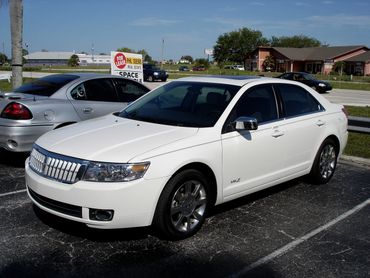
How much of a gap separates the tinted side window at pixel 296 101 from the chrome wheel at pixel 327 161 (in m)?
0.60

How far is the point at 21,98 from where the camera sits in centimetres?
686

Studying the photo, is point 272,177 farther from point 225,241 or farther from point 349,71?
point 349,71

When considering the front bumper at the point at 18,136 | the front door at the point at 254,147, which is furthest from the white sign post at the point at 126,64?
the front door at the point at 254,147

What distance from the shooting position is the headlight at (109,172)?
3.80 meters

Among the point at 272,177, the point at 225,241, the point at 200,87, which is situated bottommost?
the point at 225,241

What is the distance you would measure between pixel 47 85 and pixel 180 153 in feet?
13.5

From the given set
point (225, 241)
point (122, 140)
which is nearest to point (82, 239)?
point (122, 140)

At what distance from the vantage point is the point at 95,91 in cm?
751

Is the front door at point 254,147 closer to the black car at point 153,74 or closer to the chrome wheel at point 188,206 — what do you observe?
the chrome wheel at point 188,206

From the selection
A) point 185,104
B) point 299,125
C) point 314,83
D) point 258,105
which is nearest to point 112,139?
point 185,104

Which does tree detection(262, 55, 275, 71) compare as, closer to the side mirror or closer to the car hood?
the side mirror

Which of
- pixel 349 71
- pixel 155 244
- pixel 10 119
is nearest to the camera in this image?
pixel 155 244

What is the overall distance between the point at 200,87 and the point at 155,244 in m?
2.07

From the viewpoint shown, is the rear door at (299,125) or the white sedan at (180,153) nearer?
the white sedan at (180,153)
